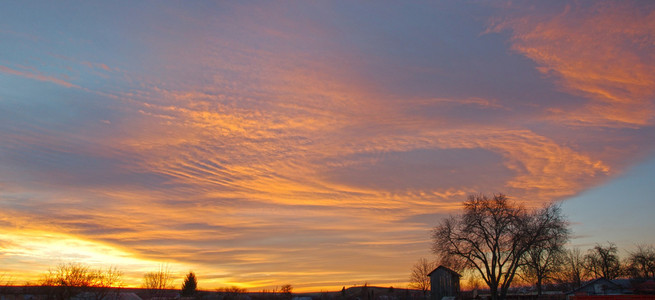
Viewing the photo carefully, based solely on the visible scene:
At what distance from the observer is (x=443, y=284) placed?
7688cm

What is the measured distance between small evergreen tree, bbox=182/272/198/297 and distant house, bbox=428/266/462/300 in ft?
154

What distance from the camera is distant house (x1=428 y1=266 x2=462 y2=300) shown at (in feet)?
251

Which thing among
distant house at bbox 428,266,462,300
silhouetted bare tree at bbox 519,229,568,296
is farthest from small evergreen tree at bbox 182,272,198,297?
silhouetted bare tree at bbox 519,229,568,296

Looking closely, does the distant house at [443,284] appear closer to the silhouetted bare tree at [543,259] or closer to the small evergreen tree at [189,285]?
the silhouetted bare tree at [543,259]

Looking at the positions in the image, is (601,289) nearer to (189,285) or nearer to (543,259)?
(543,259)

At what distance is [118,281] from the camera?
54.0m

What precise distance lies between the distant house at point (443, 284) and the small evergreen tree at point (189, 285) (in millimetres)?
46875

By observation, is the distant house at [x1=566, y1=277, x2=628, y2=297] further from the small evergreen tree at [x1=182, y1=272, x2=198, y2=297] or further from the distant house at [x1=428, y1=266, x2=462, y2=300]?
the small evergreen tree at [x1=182, y1=272, x2=198, y2=297]

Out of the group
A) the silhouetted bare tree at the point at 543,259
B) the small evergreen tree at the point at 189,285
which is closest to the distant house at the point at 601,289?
the silhouetted bare tree at the point at 543,259

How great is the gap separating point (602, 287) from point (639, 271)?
5147 cm

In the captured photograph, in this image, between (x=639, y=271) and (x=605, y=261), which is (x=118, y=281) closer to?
(x=605, y=261)

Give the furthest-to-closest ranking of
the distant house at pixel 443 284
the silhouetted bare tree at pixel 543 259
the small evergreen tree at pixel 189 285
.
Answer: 1. the small evergreen tree at pixel 189 285
2. the distant house at pixel 443 284
3. the silhouetted bare tree at pixel 543 259

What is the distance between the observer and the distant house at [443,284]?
251ft

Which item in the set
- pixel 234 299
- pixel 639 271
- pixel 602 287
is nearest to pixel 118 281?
pixel 234 299
